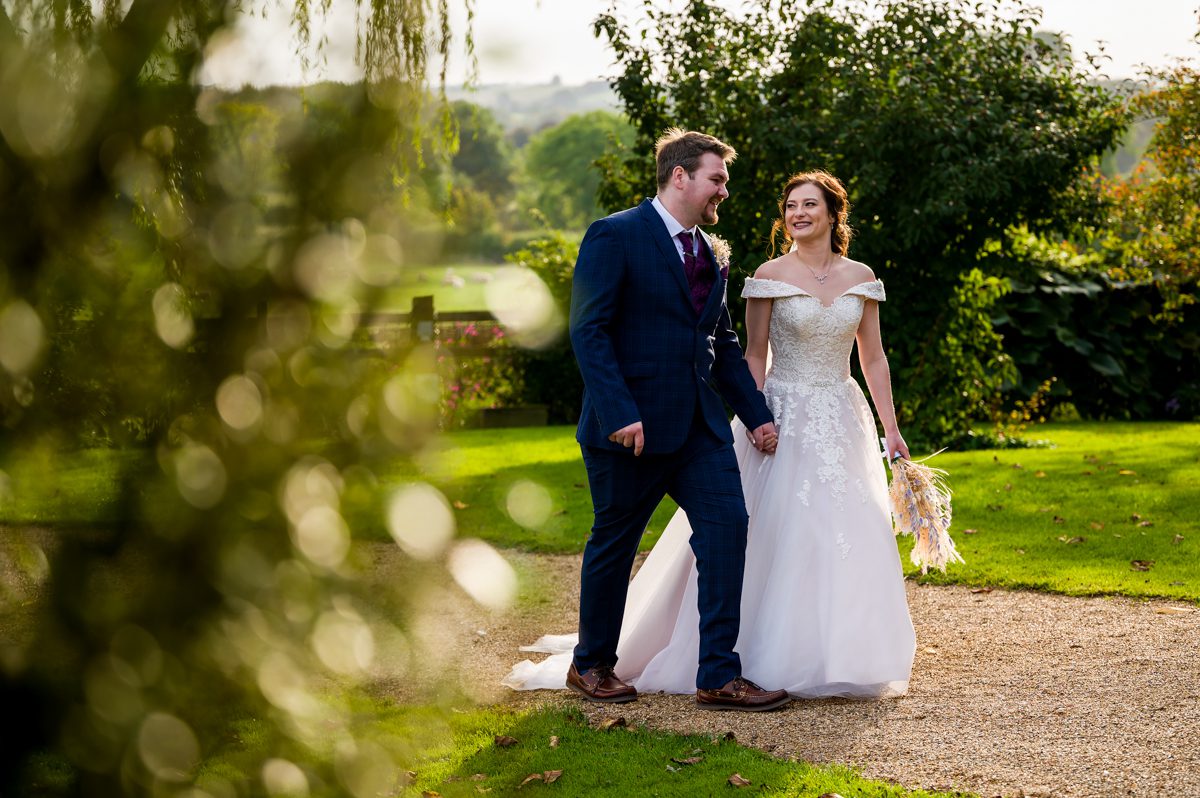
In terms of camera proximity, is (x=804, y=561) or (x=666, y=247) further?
(x=804, y=561)

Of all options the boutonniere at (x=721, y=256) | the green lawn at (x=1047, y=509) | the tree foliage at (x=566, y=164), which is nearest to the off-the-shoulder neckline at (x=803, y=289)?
the boutonniere at (x=721, y=256)

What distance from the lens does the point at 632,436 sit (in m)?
4.45

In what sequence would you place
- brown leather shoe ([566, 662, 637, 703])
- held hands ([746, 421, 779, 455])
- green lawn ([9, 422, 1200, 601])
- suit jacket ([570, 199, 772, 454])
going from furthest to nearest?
green lawn ([9, 422, 1200, 601]), held hands ([746, 421, 779, 455]), brown leather shoe ([566, 662, 637, 703]), suit jacket ([570, 199, 772, 454])

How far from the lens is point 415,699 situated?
103 centimetres

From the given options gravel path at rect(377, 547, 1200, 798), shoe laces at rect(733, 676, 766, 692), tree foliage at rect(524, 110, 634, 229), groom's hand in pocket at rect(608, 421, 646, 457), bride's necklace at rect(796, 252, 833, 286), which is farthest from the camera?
tree foliage at rect(524, 110, 634, 229)

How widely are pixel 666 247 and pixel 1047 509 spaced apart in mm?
5411

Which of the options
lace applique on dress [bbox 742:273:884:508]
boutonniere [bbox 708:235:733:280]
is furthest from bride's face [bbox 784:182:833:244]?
boutonniere [bbox 708:235:733:280]

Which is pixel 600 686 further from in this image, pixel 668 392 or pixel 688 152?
pixel 688 152

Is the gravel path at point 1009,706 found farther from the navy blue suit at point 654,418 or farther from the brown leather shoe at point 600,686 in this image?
the navy blue suit at point 654,418

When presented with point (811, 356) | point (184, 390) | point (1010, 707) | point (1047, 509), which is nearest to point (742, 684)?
point (1010, 707)

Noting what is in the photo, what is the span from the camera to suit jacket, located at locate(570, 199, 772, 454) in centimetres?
455

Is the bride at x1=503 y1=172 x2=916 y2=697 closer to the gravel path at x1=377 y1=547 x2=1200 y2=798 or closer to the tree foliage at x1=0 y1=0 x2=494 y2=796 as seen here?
the gravel path at x1=377 y1=547 x2=1200 y2=798

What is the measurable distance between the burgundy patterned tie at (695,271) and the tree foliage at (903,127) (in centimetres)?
668

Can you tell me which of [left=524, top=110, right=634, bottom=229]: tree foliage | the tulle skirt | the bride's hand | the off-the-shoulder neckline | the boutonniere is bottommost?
the tulle skirt
